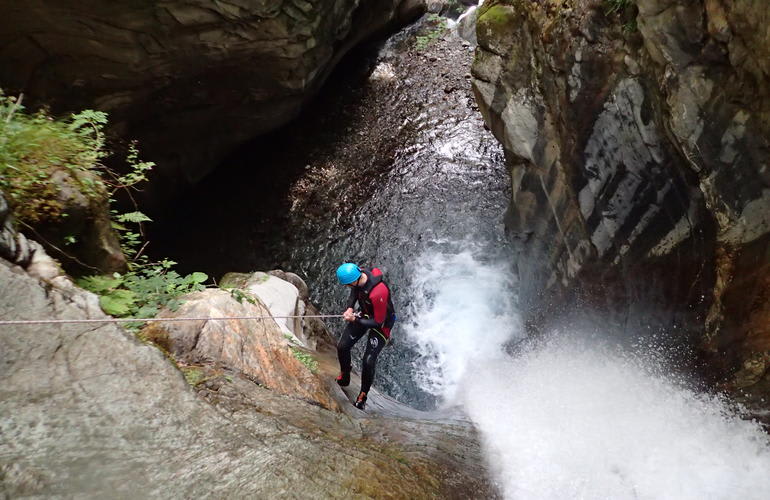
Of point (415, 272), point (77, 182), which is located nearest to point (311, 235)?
point (415, 272)

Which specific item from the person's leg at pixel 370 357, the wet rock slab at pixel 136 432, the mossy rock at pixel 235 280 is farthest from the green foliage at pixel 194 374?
the mossy rock at pixel 235 280

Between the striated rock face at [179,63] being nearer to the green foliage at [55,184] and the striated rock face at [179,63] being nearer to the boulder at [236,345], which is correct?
the green foliage at [55,184]

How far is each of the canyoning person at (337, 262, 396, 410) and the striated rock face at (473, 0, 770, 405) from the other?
11.3 ft

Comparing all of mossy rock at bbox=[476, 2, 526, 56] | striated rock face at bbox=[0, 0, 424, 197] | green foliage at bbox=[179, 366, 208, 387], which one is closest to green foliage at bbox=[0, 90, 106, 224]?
green foliage at bbox=[179, 366, 208, 387]

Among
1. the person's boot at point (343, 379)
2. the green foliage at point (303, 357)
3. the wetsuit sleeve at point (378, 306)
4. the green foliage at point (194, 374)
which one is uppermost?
the wetsuit sleeve at point (378, 306)

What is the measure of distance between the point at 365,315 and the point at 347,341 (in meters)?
0.50

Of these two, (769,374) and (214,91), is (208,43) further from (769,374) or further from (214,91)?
(769,374)

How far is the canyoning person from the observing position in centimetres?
569

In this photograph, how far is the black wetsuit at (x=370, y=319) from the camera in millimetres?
5809

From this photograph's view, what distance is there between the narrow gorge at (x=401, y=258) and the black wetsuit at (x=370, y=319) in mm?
541

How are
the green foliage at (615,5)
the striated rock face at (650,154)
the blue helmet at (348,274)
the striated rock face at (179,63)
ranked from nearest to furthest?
the striated rock face at (650,154)
the green foliage at (615,5)
the blue helmet at (348,274)
the striated rock face at (179,63)

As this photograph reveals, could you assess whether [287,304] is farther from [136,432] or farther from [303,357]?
[136,432]

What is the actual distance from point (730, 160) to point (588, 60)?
2213 mm

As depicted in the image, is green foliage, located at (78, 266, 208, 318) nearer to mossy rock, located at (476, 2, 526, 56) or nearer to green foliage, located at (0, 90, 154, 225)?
green foliage, located at (0, 90, 154, 225)
